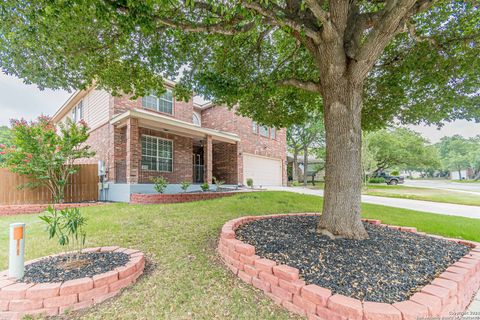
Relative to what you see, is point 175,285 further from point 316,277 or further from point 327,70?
point 327,70

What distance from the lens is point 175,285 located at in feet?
8.12

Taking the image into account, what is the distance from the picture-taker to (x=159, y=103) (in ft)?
39.1

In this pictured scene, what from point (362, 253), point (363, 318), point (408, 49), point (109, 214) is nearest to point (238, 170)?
point (109, 214)

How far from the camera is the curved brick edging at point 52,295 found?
2020 mm

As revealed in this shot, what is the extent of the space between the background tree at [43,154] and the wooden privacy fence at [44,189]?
11.6 inches

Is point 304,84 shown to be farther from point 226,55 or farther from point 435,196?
point 435,196

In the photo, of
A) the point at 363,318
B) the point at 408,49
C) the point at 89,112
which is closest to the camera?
the point at 363,318

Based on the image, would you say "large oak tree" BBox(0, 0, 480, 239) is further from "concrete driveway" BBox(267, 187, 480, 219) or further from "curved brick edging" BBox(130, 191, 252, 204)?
"concrete driveway" BBox(267, 187, 480, 219)

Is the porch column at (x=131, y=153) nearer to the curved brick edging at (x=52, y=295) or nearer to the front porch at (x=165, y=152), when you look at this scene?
the front porch at (x=165, y=152)

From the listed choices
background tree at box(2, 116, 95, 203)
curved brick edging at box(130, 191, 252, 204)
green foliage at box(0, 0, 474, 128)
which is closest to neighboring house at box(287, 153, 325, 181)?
curved brick edging at box(130, 191, 252, 204)

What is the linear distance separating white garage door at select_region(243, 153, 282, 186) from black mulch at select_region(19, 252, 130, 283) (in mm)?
11969

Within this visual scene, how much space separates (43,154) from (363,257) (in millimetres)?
9542

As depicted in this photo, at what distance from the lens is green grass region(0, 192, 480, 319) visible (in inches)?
82.0

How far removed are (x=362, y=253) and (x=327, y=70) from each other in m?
2.67
